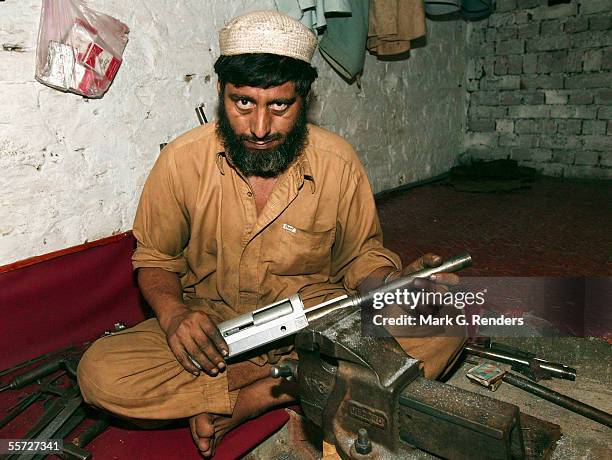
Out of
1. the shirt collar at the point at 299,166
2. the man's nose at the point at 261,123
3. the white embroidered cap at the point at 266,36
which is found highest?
the white embroidered cap at the point at 266,36

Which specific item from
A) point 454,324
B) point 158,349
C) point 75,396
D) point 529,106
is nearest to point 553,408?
point 454,324

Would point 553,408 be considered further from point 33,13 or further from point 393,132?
point 393,132

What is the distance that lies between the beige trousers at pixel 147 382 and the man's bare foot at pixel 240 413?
0.16ft

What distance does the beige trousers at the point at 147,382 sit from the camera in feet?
5.56

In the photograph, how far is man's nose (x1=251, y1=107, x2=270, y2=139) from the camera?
1.83 meters

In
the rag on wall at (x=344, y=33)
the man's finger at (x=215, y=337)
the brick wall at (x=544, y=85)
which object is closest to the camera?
the man's finger at (x=215, y=337)

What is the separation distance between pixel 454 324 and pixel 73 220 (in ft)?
6.16

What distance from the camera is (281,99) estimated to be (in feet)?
6.07

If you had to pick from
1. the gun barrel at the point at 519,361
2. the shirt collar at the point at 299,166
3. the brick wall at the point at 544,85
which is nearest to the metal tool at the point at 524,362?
the gun barrel at the point at 519,361

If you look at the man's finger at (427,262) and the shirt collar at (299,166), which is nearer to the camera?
the man's finger at (427,262)

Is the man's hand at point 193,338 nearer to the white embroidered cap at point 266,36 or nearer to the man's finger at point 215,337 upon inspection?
the man's finger at point 215,337

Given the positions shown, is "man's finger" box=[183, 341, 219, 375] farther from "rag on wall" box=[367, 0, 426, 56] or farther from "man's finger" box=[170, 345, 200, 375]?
"rag on wall" box=[367, 0, 426, 56]

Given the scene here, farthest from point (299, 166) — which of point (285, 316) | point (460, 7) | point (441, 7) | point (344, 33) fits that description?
point (460, 7)

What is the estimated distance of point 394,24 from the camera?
13.2ft
